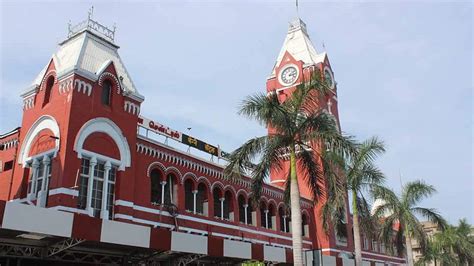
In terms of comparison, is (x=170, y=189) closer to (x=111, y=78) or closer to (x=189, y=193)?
(x=189, y=193)

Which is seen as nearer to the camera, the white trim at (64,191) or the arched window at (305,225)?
the white trim at (64,191)

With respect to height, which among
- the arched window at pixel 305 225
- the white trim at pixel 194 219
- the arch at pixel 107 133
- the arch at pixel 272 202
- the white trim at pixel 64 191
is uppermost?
the arch at pixel 107 133

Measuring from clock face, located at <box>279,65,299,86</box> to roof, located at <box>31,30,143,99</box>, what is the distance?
21.6 m

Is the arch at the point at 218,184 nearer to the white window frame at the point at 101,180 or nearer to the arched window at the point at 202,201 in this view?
the arched window at the point at 202,201

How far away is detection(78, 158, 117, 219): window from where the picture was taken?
2491 centimetres

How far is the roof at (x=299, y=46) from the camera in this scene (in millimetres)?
49156

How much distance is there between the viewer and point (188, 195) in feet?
105

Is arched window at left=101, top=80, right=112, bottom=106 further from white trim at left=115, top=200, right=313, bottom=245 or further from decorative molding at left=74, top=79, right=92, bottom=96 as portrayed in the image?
white trim at left=115, top=200, right=313, bottom=245

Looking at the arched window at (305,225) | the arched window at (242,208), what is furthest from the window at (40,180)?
the arched window at (305,225)

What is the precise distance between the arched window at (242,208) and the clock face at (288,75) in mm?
15265

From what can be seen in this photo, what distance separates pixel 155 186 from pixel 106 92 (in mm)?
6380

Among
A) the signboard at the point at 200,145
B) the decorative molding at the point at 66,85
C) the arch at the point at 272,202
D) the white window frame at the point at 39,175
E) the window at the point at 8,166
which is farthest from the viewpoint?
the arch at the point at 272,202

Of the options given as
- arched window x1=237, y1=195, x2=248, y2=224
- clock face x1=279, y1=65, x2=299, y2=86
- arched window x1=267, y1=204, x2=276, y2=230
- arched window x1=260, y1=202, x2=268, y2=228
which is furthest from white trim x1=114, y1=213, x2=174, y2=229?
clock face x1=279, y1=65, x2=299, y2=86

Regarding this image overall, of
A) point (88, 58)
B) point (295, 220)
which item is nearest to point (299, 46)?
point (88, 58)
